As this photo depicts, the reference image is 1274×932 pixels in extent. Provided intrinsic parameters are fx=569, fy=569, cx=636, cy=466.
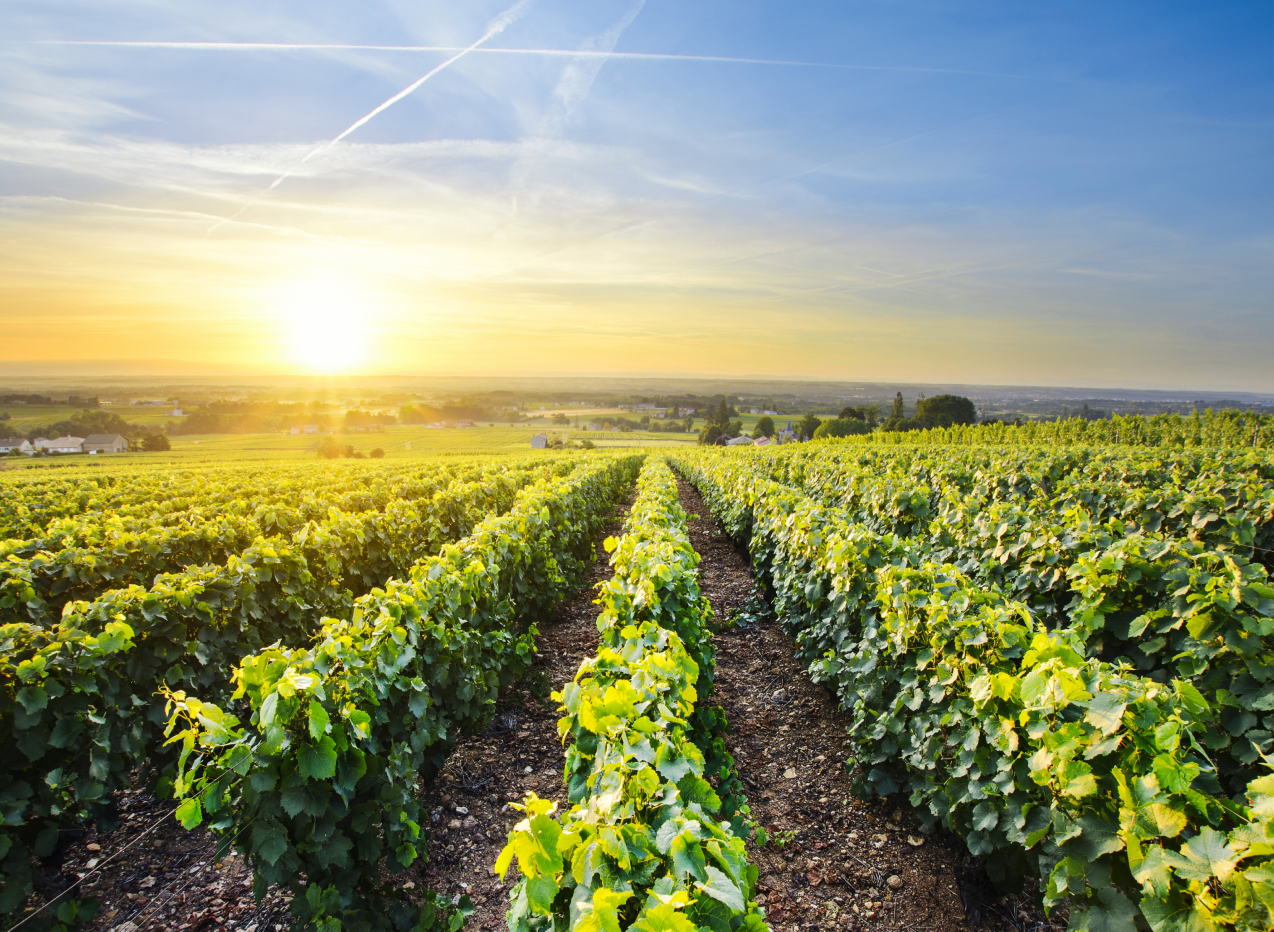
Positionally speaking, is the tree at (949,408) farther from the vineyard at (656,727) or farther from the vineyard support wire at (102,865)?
the vineyard support wire at (102,865)

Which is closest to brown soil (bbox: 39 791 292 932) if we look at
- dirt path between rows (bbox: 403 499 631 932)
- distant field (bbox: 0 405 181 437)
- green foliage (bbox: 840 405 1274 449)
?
dirt path between rows (bbox: 403 499 631 932)

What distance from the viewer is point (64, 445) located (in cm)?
7231

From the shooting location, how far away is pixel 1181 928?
198 centimetres

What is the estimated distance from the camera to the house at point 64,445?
70312 mm

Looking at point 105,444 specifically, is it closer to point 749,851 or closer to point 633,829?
point 749,851

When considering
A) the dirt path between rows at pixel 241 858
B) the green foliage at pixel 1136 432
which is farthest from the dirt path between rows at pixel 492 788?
the green foliage at pixel 1136 432

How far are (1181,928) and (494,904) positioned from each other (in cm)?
362

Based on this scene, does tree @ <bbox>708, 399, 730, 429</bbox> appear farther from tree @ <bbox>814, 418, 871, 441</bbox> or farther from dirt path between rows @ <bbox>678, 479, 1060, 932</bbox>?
dirt path between rows @ <bbox>678, 479, 1060, 932</bbox>

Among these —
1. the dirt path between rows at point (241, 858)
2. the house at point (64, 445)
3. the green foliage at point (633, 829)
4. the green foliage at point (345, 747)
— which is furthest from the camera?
the house at point (64, 445)

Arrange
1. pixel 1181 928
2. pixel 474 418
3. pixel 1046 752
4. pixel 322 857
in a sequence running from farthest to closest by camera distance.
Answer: pixel 474 418 → pixel 322 857 → pixel 1046 752 → pixel 1181 928

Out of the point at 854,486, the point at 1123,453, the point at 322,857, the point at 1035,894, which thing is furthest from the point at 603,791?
the point at 1123,453

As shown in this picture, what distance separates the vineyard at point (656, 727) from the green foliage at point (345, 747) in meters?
0.02

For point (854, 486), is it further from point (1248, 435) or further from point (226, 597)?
point (1248, 435)

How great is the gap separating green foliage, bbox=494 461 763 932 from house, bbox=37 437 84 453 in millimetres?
96306
